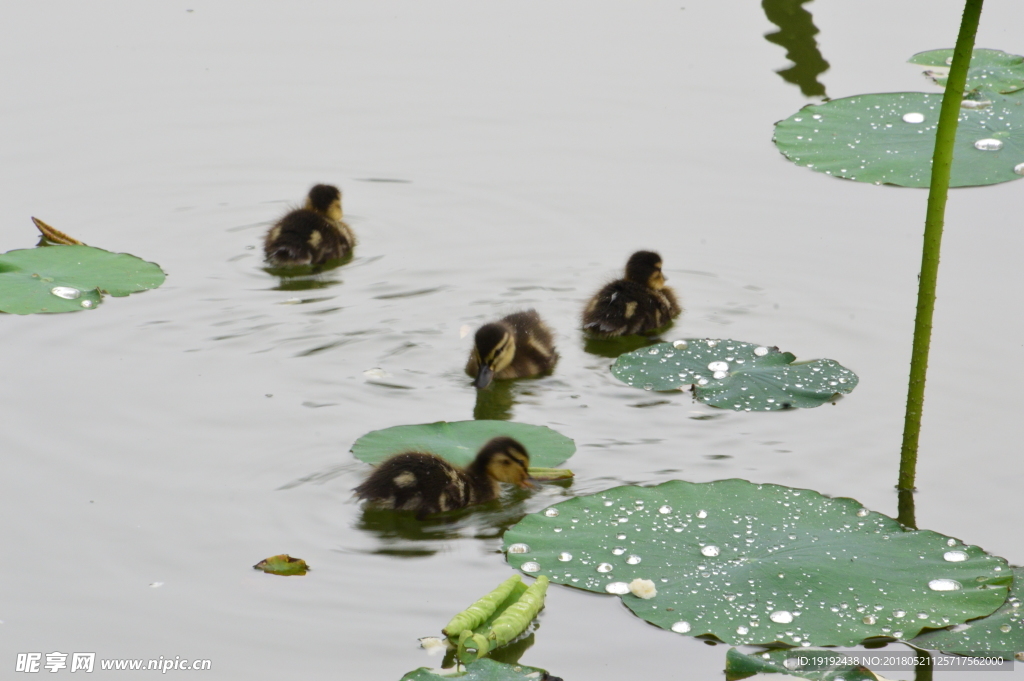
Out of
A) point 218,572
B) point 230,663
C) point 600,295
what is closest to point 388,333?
point 600,295

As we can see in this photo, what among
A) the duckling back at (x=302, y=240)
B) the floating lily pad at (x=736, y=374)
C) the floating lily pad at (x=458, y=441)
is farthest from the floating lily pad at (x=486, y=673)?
the duckling back at (x=302, y=240)

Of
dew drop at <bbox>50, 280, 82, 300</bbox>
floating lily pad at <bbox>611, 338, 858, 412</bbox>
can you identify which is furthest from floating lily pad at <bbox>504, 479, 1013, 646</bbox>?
dew drop at <bbox>50, 280, 82, 300</bbox>

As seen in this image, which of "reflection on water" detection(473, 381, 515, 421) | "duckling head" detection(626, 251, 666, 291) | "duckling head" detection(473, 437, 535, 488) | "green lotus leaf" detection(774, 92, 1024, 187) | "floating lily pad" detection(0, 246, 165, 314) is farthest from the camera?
"green lotus leaf" detection(774, 92, 1024, 187)

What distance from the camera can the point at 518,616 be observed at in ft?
12.2

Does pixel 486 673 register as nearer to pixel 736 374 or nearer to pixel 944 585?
pixel 944 585

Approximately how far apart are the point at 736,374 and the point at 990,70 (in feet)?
12.0

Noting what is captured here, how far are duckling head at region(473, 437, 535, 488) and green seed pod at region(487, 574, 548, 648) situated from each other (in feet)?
2.61

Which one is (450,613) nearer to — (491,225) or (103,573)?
(103,573)

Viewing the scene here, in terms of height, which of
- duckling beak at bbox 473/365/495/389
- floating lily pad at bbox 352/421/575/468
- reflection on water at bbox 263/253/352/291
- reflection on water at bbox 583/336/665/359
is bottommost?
floating lily pad at bbox 352/421/575/468

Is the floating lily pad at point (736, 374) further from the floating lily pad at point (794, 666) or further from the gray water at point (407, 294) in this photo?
the floating lily pad at point (794, 666)

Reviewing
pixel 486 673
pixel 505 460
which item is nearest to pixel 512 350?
pixel 505 460

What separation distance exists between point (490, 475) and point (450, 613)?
2.59 feet

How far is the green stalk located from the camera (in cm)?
380

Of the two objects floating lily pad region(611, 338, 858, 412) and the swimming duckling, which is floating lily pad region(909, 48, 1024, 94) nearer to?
the swimming duckling
